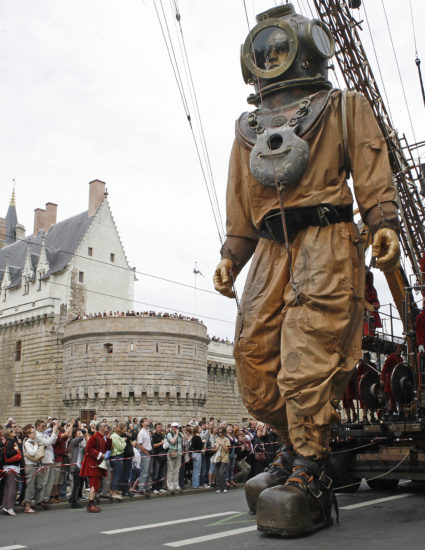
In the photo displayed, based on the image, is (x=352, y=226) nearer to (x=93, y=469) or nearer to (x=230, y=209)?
(x=230, y=209)

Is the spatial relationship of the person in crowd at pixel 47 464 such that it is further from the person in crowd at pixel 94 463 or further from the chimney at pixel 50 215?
the chimney at pixel 50 215

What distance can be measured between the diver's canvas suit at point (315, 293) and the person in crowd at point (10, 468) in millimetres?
6377

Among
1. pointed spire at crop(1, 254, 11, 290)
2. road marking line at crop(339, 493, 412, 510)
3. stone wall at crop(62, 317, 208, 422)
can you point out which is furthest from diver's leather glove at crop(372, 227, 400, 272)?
pointed spire at crop(1, 254, 11, 290)

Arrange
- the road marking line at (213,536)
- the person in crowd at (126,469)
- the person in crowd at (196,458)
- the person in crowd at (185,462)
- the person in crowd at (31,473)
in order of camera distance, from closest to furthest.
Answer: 1. the road marking line at (213,536)
2. the person in crowd at (31,473)
3. the person in crowd at (126,469)
4. the person in crowd at (185,462)
5. the person in crowd at (196,458)

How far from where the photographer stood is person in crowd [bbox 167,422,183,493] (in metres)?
13.0

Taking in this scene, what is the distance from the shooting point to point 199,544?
154 inches

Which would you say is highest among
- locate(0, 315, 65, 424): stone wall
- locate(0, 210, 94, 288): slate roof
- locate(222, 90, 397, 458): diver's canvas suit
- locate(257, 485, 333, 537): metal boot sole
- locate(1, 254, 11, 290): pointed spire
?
locate(0, 210, 94, 288): slate roof

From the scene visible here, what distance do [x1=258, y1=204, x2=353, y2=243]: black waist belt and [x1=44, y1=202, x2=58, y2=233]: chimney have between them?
47.8 meters

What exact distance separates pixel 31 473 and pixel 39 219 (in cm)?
4307

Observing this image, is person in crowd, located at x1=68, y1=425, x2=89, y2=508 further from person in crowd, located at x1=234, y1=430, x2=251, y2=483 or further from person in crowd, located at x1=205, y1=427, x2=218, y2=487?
person in crowd, located at x1=234, y1=430, x2=251, y2=483

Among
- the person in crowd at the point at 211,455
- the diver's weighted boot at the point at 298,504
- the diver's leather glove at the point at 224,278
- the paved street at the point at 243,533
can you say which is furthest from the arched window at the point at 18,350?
the diver's weighted boot at the point at 298,504

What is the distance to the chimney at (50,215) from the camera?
165 feet

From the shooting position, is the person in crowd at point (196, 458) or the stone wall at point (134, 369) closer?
the person in crowd at point (196, 458)

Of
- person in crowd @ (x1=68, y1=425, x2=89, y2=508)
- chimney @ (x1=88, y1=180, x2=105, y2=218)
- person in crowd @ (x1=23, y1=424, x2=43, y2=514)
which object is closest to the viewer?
person in crowd @ (x1=23, y1=424, x2=43, y2=514)
